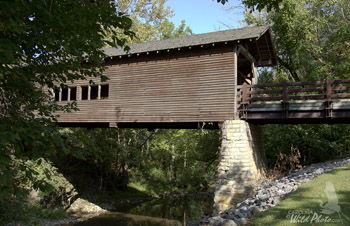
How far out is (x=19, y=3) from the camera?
3047mm

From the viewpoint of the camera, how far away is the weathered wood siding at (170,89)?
11055 mm

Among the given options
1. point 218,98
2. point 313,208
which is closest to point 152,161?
point 218,98

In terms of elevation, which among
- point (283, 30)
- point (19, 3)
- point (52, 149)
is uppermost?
point (283, 30)

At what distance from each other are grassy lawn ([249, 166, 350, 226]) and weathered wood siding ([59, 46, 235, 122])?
4.81 m

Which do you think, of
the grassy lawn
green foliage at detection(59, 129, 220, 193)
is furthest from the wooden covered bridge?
green foliage at detection(59, 129, 220, 193)

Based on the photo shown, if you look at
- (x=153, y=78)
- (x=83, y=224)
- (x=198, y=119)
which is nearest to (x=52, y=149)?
(x=198, y=119)

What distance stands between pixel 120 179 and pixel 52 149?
17.5 metres

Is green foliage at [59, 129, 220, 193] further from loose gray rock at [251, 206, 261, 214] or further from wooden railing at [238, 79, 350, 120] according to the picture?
loose gray rock at [251, 206, 261, 214]

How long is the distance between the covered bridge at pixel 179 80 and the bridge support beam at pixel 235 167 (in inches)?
25.7

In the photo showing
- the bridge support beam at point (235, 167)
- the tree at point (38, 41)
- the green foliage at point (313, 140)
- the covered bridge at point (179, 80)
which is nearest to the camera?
the tree at point (38, 41)

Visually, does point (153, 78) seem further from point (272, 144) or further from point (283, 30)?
point (283, 30)

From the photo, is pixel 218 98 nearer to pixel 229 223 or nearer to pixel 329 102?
pixel 329 102

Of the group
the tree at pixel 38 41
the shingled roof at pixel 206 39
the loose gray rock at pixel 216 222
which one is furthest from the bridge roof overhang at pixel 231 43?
the loose gray rock at pixel 216 222

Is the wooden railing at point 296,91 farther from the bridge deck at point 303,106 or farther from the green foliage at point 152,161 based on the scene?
the green foliage at point 152,161
